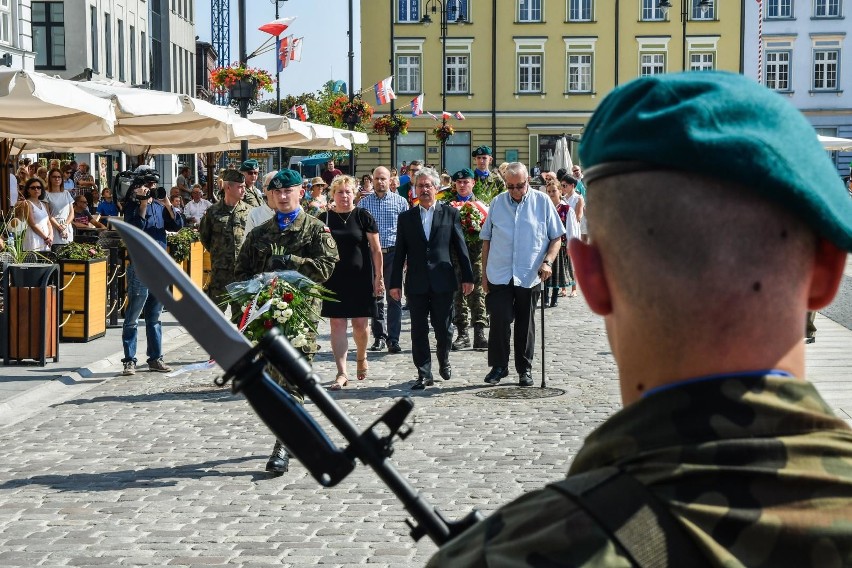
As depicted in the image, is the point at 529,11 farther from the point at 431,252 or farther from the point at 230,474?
the point at 230,474

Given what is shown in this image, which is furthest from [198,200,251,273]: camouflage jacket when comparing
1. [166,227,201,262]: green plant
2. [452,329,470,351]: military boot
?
[166,227,201,262]: green plant

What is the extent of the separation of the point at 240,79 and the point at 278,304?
1628 centimetres

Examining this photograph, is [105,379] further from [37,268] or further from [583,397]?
[583,397]

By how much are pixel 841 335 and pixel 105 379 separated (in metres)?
8.93

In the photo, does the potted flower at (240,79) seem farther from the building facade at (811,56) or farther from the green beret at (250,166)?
the building facade at (811,56)

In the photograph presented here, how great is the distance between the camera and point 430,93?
246 ft

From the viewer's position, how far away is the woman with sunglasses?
53.9ft

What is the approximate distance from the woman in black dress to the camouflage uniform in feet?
3.60

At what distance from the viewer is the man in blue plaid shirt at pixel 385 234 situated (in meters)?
15.5

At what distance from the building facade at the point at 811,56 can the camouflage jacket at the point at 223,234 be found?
63600mm

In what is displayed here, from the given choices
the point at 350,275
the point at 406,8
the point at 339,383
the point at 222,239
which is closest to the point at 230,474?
the point at 339,383

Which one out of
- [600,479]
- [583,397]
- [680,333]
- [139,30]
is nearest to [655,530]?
[600,479]

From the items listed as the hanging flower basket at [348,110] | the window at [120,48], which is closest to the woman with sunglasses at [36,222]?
the hanging flower basket at [348,110]

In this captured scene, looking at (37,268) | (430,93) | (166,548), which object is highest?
(430,93)
